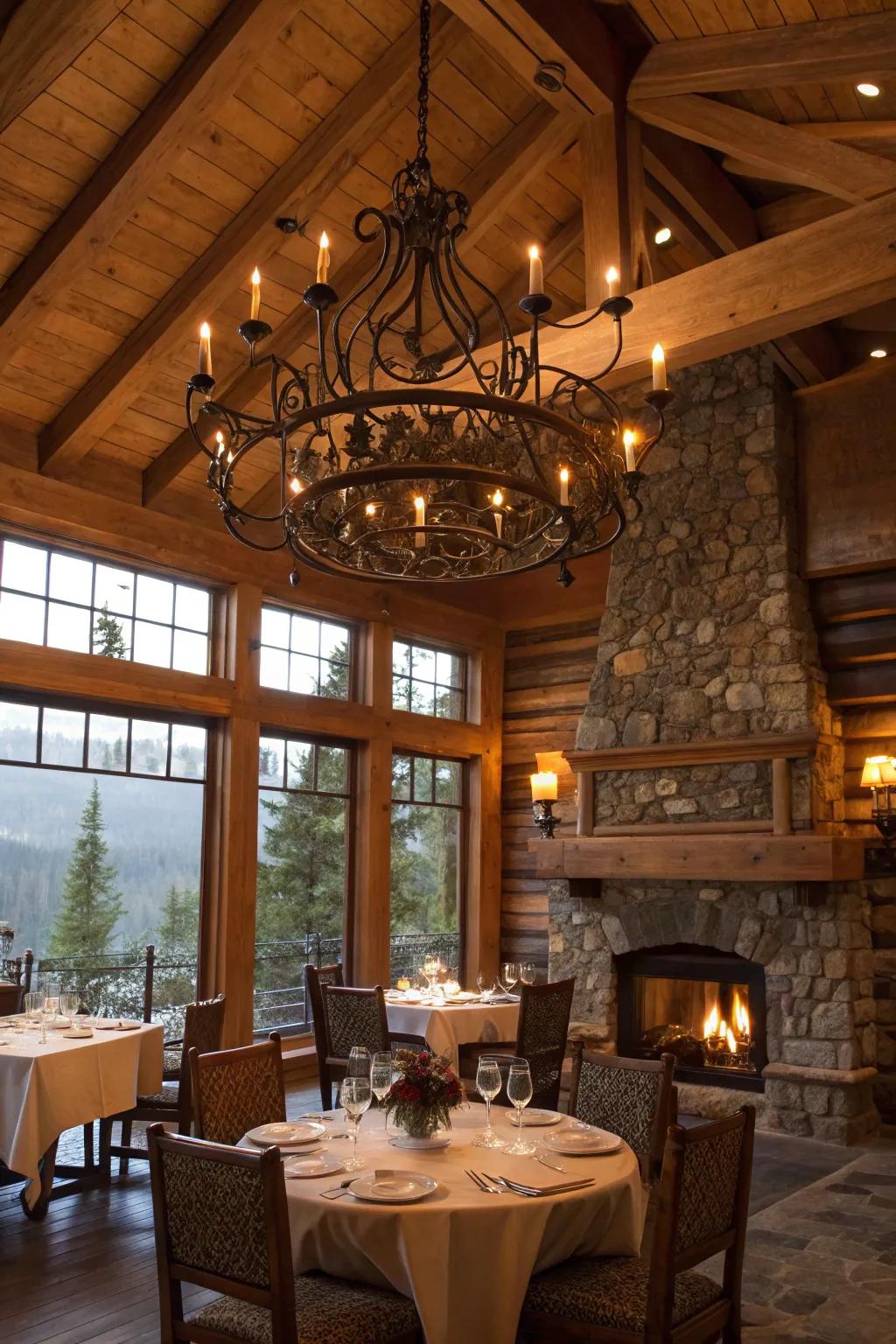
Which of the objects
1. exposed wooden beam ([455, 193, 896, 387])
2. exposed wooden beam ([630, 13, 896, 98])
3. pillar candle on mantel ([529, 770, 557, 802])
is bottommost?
pillar candle on mantel ([529, 770, 557, 802])

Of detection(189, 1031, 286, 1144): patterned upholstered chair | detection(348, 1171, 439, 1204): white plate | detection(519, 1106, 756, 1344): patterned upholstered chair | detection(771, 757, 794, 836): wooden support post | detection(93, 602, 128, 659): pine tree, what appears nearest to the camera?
detection(519, 1106, 756, 1344): patterned upholstered chair

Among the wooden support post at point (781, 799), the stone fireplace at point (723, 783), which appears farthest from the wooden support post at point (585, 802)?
the wooden support post at point (781, 799)

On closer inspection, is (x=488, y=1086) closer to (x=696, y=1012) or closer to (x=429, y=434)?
(x=429, y=434)

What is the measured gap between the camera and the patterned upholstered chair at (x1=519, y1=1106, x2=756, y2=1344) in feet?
8.48

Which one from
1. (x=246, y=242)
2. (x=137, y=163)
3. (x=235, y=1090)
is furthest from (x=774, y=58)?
(x=235, y=1090)

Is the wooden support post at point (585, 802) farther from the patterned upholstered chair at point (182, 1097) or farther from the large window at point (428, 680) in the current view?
the patterned upholstered chair at point (182, 1097)

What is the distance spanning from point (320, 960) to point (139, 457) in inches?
149

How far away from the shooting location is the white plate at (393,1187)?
2711mm

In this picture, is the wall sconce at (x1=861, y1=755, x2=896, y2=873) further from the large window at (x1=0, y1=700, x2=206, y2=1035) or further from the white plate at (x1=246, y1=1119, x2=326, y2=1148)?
the white plate at (x1=246, y1=1119, x2=326, y2=1148)

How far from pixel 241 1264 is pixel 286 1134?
717 mm

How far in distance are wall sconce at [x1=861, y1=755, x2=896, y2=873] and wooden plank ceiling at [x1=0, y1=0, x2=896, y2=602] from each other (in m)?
2.56

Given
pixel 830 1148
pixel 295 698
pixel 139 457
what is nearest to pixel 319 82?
pixel 139 457

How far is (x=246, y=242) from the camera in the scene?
19.5ft

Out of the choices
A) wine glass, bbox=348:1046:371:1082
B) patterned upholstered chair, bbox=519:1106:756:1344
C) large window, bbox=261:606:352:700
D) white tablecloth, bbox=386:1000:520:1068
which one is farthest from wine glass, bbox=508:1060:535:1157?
large window, bbox=261:606:352:700
